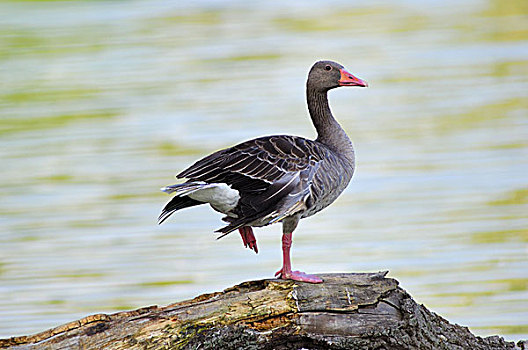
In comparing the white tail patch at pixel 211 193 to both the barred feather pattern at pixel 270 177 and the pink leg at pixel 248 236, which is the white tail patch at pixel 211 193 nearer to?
the barred feather pattern at pixel 270 177

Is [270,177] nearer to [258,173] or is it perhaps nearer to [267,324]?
[258,173]

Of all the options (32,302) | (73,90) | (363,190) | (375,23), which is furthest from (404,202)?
(375,23)

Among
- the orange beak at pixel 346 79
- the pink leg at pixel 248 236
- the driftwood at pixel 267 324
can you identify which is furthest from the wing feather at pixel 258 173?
the orange beak at pixel 346 79

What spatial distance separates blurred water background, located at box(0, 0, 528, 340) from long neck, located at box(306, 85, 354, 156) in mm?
2291

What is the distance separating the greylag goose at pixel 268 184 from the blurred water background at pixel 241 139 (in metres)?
2.51

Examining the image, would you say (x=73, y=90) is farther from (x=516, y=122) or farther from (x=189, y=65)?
(x=516, y=122)

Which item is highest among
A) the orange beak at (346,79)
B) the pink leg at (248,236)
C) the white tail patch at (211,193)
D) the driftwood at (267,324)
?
the orange beak at (346,79)

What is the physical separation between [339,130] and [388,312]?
5.60ft

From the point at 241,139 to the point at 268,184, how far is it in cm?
692

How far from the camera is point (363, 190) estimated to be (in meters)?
11.5

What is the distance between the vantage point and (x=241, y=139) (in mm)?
13195

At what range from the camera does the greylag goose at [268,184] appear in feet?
20.5

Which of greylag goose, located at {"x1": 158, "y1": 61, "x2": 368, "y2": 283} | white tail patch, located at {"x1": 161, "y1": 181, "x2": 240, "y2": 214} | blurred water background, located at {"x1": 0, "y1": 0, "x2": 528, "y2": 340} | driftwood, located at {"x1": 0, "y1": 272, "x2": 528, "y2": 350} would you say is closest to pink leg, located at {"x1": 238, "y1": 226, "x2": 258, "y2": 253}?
greylag goose, located at {"x1": 158, "y1": 61, "x2": 368, "y2": 283}

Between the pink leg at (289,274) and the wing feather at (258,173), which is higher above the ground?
the wing feather at (258,173)
